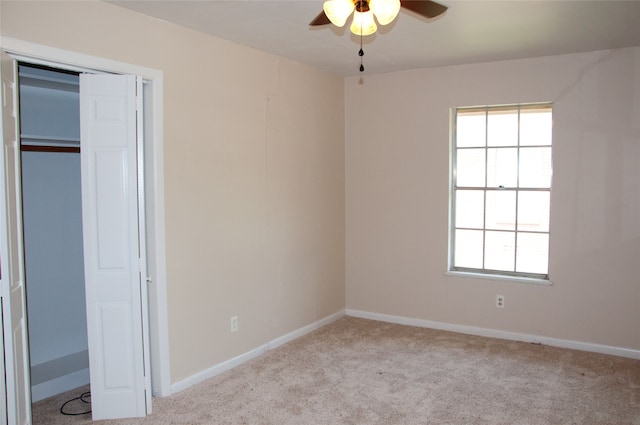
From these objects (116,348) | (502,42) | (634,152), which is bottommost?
(116,348)

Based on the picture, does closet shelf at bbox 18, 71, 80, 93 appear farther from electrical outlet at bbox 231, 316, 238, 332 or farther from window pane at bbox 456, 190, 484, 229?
window pane at bbox 456, 190, 484, 229

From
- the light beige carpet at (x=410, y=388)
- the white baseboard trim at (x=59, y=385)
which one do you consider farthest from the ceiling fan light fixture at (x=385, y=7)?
the white baseboard trim at (x=59, y=385)

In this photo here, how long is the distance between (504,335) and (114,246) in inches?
138

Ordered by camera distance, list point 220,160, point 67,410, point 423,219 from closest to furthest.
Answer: point 67,410, point 220,160, point 423,219

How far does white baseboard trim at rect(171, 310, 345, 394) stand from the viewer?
357 centimetres

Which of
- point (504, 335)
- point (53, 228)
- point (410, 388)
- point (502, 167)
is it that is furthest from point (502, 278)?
point (53, 228)

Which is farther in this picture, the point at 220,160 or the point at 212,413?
the point at 220,160

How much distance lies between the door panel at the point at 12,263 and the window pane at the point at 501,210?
3.83m

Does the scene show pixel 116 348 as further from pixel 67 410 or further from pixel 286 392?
pixel 286 392

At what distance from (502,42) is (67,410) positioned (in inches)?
161

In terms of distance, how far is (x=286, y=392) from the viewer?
348cm

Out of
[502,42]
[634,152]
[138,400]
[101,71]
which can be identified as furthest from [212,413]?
[634,152]

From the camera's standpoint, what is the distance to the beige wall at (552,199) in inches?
162

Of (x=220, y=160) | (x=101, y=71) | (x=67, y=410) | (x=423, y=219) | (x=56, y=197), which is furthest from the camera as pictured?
(x=423, y=219)
